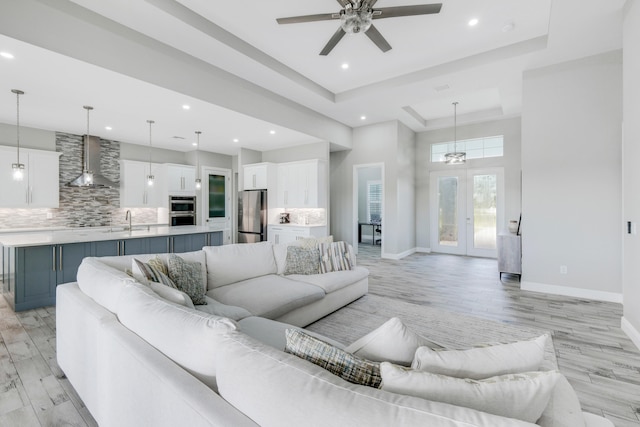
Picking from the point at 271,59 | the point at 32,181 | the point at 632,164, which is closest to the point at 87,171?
the point at 32,181

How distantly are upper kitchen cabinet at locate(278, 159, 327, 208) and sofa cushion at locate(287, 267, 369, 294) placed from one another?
10.3 ft

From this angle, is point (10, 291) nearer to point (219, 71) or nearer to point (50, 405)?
point (50, 405)

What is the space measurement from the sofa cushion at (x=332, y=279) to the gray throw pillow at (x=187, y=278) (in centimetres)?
110

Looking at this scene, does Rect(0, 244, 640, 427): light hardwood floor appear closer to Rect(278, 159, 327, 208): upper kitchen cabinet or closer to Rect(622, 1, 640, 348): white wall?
Rect(622, 1, 640, 348): white wall

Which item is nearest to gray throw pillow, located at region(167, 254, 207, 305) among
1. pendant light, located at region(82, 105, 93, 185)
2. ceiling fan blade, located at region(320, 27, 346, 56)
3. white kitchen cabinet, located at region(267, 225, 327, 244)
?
ceiling fan blade, located at region(320, 27, 346, 56)

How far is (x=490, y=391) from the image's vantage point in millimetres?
799

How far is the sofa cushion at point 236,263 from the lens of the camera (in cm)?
306

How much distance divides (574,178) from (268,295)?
451cm

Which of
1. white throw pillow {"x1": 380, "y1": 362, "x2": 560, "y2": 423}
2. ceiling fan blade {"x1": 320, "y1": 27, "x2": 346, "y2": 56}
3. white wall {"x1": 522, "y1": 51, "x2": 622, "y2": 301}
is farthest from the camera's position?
white wall {"x1": 522, "y1": 51, "x2": 622, "y2": 301}

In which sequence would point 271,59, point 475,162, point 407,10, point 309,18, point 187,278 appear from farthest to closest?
1. point 475,162
2. point 271,59
3. point 309,18
4. point 407,10
5. point 187,278

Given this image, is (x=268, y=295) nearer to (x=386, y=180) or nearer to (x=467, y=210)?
(x=386, y=180)

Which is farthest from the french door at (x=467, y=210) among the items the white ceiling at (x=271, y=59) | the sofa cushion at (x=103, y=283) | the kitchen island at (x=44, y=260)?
the sofa cushion at (x=103, y=283)

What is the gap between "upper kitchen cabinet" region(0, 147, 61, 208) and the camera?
17.3ft

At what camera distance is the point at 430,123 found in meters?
7.88
